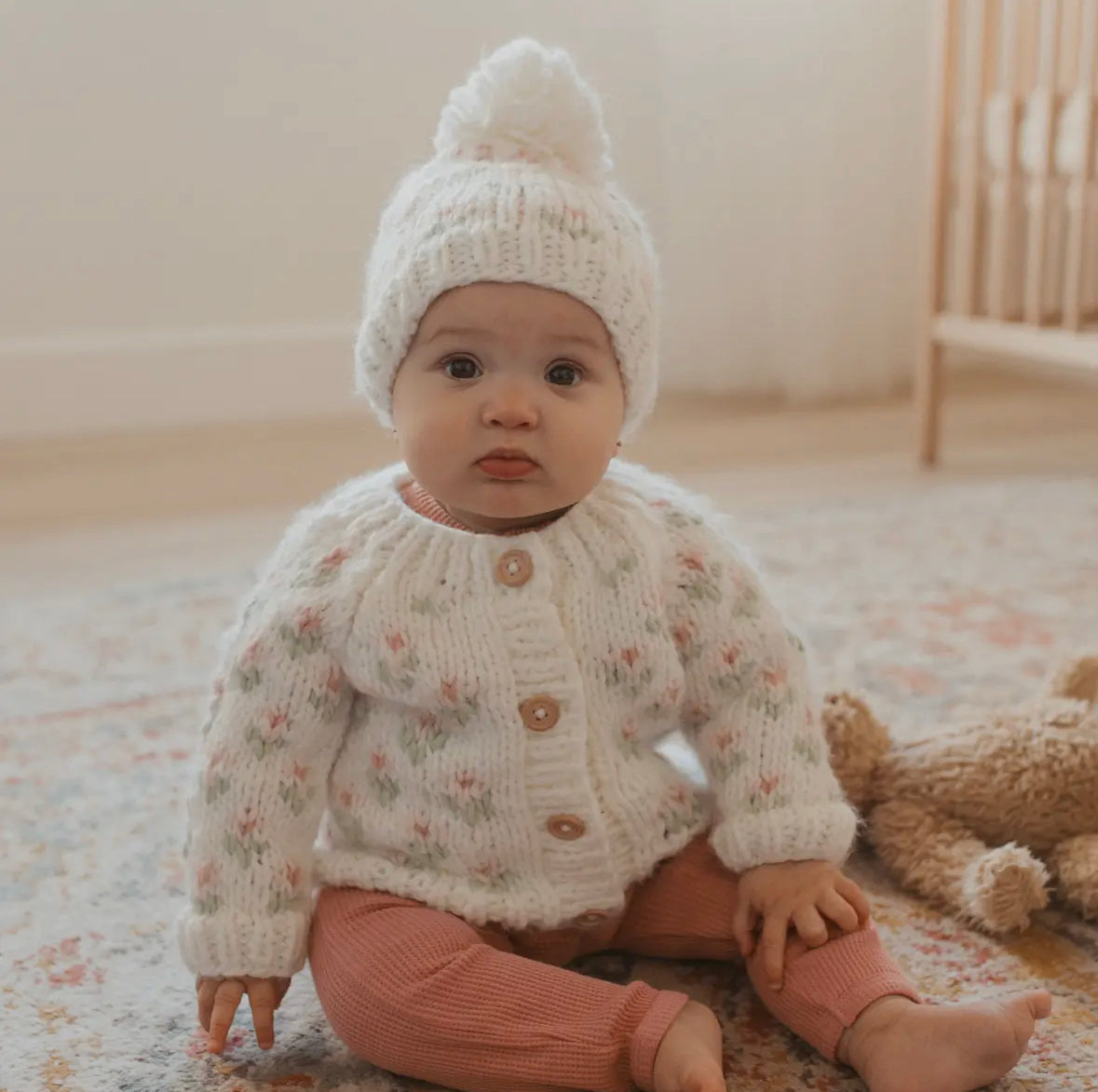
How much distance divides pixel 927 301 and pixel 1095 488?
1.20 feet

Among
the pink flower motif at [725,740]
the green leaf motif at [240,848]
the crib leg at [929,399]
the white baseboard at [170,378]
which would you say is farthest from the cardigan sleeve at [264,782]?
the white baseboard at [170,378]

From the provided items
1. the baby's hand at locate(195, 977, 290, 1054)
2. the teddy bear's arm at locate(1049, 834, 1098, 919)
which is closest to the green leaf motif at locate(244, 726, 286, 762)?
the baby's hand at locate(195, 977, 290, 1054)

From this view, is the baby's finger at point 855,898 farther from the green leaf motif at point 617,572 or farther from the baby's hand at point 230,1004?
the baby's hand at point 230,1004

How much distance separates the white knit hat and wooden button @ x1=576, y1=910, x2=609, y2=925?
268mm

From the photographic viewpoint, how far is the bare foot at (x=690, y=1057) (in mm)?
673

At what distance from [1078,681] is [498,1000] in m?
0.48

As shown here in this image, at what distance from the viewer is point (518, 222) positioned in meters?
0.73

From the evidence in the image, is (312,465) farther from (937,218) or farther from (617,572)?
(617,572)

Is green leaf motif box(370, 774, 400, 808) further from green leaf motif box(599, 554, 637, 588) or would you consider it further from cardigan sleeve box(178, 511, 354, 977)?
green leaf motif box(599, 554, 637, 588)

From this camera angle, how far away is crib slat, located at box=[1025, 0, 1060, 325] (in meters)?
1.76

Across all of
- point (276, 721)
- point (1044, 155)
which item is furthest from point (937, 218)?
point (276, 721)

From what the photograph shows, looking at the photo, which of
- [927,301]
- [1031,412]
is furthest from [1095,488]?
[1031,412]

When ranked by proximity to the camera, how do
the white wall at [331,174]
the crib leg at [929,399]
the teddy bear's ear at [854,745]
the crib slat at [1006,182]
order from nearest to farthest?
the teddy bear's ear at [854,745] < the crib slat at [1006,182] < the crib leg at [929,399] < the white wall at [331,174]

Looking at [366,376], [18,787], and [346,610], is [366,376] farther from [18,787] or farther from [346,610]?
[18,787]
